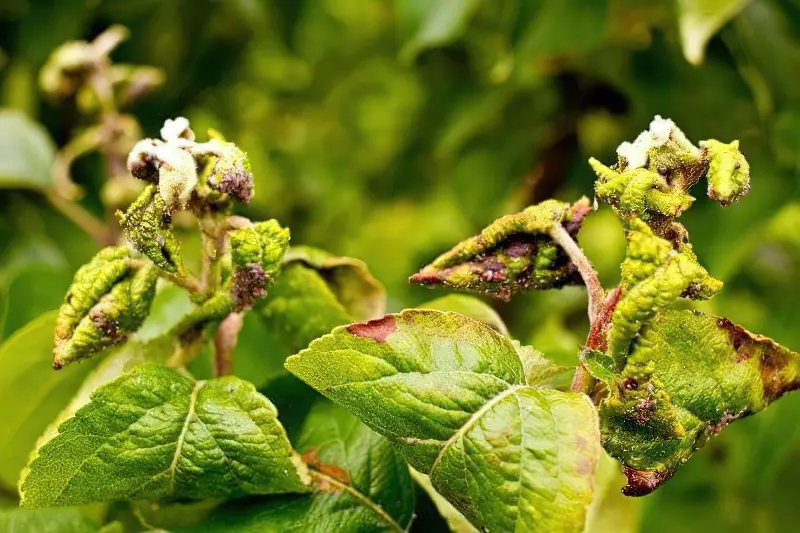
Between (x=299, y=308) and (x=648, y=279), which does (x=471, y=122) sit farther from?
(x=648, y=279)

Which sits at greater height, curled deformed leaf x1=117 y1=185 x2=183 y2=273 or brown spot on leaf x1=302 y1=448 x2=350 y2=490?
curled deformed leaf x1=117 y1=185 x2=183 y2=273

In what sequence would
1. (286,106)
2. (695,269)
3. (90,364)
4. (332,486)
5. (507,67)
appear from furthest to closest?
(286,106) → (507,67) → (90,364) → (332,486) → (695,269)

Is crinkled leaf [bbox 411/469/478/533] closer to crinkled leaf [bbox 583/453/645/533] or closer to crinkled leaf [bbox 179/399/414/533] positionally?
crinkled leaf [bbox 179/399/414/533]

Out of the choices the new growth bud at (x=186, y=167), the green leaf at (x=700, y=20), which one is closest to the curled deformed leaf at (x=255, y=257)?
the new growth bud at (x=186, y=167)

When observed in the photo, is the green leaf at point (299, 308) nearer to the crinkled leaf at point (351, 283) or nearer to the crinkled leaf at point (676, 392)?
the crinkled leaf at point (351, 283)

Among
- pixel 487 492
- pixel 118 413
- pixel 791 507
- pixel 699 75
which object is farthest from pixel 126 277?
pixel 791 507

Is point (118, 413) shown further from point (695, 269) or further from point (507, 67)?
point (507, 67)

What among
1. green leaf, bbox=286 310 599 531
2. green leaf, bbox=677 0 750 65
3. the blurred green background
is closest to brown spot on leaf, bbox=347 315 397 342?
green leaf, bbox=286 310 599 531
